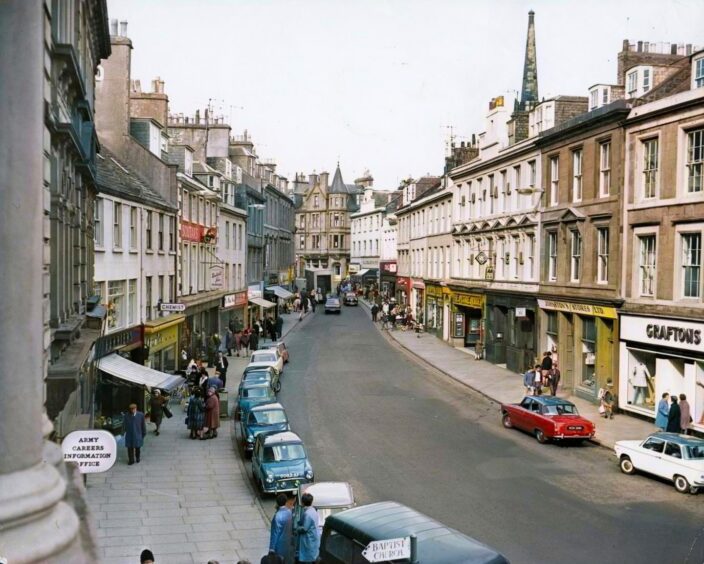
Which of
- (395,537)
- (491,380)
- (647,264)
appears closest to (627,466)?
(647,264)

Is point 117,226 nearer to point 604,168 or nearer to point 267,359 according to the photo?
point 267,359

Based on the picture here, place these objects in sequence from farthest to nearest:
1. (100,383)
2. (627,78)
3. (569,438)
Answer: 1. (627,78)
2. (100,383)
3. (569,438)

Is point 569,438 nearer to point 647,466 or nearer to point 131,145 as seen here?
point 647,466

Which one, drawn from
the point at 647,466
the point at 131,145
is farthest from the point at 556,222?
the point at 131,145

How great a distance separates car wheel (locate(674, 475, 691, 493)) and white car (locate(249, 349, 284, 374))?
58.5 ft

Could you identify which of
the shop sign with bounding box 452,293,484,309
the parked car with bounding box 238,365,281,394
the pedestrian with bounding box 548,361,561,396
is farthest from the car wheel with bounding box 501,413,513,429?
the shop sign with bounding box 452,293,484,309

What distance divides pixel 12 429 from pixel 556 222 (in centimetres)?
3043

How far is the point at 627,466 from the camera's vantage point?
18969mm

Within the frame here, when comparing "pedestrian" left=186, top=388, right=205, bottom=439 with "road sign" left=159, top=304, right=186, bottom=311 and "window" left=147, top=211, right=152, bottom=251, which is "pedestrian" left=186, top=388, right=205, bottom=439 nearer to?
"road sign" left=159, top=304, right=186, bottom=311

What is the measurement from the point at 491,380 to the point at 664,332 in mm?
10588

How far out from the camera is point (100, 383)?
24078mm

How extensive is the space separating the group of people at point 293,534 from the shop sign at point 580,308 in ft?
62.5

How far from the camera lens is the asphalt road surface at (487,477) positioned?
1394 centimetres

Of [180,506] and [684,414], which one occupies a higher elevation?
[684,414]
